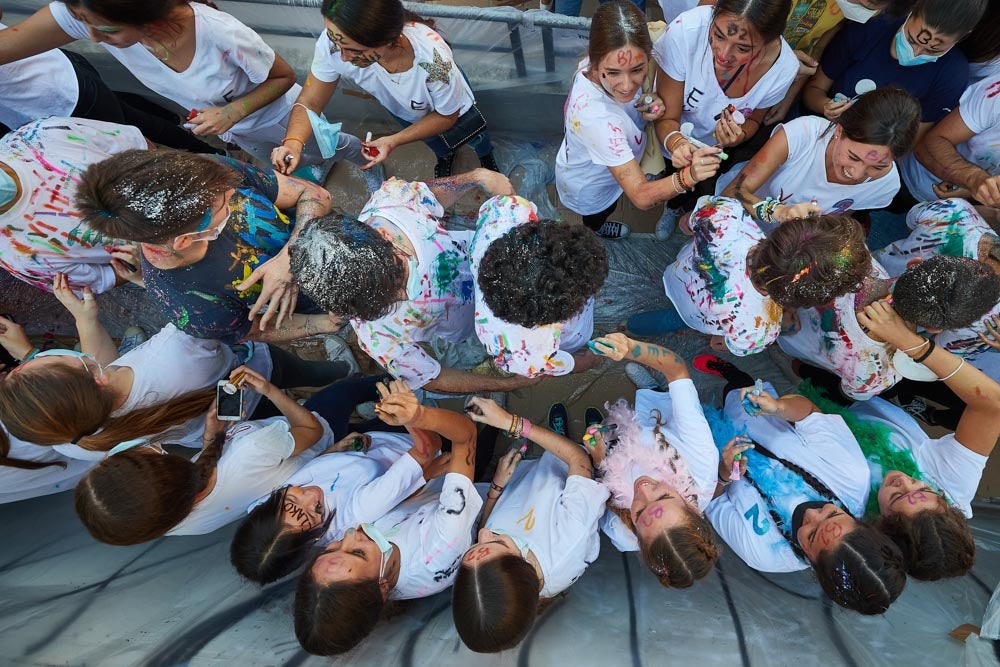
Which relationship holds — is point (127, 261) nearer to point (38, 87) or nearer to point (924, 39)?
point (38, 87)

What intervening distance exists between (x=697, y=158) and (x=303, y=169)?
2425 mm

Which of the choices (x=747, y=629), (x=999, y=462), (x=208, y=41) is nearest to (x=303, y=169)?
(x=208, y=41)

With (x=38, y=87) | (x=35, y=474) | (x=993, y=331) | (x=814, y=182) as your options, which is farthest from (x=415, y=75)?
(x=993, y=331)

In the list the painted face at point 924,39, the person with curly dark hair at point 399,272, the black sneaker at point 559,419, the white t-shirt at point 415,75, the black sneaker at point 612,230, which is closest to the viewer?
the person with curly dark hair at point 399,272

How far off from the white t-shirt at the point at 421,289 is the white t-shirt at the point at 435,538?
1.66 feet

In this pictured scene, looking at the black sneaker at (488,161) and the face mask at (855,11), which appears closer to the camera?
the face mask at (855,11)

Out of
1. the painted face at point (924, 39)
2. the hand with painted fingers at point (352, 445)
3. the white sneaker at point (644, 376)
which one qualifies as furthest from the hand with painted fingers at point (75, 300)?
the painted face at point (924, 39)

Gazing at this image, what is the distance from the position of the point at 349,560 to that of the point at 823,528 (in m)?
1.70

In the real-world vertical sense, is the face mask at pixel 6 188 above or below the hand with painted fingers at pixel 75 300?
above

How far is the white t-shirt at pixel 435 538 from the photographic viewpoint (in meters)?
1.87

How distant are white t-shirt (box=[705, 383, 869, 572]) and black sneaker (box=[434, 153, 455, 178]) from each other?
7.29 ft

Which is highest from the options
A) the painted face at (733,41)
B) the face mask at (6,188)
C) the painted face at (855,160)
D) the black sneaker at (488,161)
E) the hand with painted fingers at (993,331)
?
the painted face at (733,41)

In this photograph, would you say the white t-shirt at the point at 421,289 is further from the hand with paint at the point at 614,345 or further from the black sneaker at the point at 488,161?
the black sneaker at the point at 488,161

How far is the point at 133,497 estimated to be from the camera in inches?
63.3
